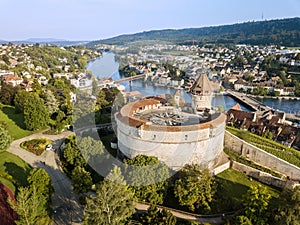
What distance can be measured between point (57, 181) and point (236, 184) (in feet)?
33.3

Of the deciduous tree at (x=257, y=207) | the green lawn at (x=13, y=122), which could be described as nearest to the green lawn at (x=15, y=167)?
the green lawn at (x=13, y=122)

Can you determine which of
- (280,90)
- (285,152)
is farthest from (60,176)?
(280,90)

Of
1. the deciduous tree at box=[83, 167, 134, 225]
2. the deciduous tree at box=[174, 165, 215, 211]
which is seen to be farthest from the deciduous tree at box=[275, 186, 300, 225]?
the deciduous tree at box=[83, 167, 134, 225]

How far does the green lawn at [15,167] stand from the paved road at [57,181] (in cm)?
42

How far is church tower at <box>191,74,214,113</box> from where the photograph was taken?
61.4 feet

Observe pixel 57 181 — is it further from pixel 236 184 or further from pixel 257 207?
pixel 257 207

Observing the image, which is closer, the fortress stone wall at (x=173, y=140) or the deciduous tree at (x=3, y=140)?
the fortress stone wall at (x=173, y=140)

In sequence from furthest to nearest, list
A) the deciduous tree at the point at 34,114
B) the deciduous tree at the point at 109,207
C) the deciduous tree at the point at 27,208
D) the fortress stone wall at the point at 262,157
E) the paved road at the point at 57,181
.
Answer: the deciduous tree at the point at 34,114
the fortress stone wall at the point at 262,157
the paved road at the point at 57,181
the deciduous tree at the point at 27,208
the deciduous tree at the point at 109,207

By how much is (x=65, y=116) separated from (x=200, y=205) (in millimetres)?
15414

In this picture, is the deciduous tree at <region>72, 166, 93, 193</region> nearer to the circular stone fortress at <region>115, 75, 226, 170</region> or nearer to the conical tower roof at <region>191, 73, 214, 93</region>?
the circular stone fortress at <region>115, 75, 226, 170</region>

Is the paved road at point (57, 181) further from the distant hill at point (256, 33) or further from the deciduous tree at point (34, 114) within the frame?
the distant hill at point (256, 33)

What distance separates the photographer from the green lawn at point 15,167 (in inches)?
565

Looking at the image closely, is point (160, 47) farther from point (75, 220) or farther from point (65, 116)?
point (75, 220)

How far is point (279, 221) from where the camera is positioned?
1018cm
